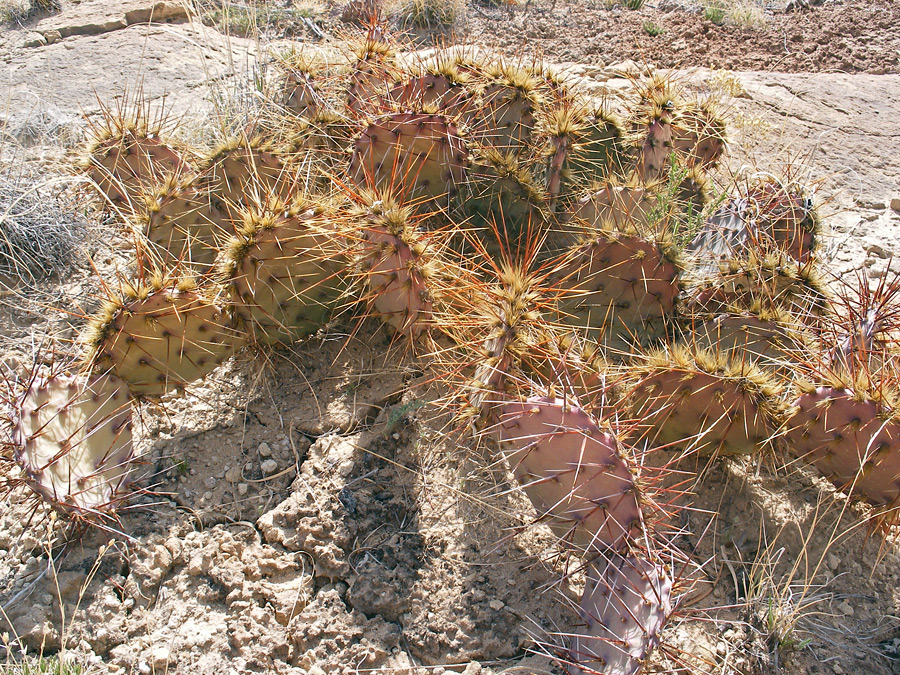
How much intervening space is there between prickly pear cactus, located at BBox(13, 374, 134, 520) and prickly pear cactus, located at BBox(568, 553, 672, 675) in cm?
153

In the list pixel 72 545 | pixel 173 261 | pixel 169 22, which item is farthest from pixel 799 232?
pixel 169 22

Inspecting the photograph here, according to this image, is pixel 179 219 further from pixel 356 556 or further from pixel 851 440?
pixel 851 440

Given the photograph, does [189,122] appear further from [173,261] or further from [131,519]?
[131,519]

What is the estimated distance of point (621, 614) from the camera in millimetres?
1774

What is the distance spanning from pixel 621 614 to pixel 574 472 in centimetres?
39

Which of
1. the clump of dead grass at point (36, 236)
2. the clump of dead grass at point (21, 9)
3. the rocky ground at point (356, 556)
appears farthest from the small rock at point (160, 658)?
the clump of dead grass at point (21, 9)

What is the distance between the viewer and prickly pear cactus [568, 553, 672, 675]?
66.2 inches

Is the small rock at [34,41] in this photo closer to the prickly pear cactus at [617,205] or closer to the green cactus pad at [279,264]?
the green cactus pad at [279,264]

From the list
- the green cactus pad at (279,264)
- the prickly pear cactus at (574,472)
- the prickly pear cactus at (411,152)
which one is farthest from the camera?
the prickly pear cactus at (411,152)

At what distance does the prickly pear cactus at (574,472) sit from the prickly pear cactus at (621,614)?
8cm

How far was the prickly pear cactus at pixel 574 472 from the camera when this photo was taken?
184cm

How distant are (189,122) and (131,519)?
9.33 ft

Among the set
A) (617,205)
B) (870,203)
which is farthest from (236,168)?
(870,203)

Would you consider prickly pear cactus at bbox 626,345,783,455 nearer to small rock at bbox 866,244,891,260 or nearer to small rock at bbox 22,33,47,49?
small rock at bbox 866,244,891,260
